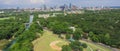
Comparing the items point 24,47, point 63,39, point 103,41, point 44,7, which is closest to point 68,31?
point 63,39

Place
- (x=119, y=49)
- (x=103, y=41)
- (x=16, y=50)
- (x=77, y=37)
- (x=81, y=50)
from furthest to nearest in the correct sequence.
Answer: (x=77, y=37), (x=103, y=41), (x=119, y=49), (x=81, y=50), (x=16, y=50)

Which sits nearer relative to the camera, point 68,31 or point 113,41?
point 113,41

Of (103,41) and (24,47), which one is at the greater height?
(24,47)

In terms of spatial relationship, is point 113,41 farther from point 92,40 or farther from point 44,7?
point 44,7

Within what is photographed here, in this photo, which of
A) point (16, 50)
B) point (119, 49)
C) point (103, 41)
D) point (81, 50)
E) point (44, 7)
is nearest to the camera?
point (16, 50)

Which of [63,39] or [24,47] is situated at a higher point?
[24,47]

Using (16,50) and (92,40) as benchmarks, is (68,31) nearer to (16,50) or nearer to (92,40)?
(92,40)

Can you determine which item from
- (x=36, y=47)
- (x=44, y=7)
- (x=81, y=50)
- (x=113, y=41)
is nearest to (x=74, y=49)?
(x=81, y=50)

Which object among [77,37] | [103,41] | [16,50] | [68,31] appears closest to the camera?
[16,50]

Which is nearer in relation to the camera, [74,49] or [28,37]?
[74,49]
